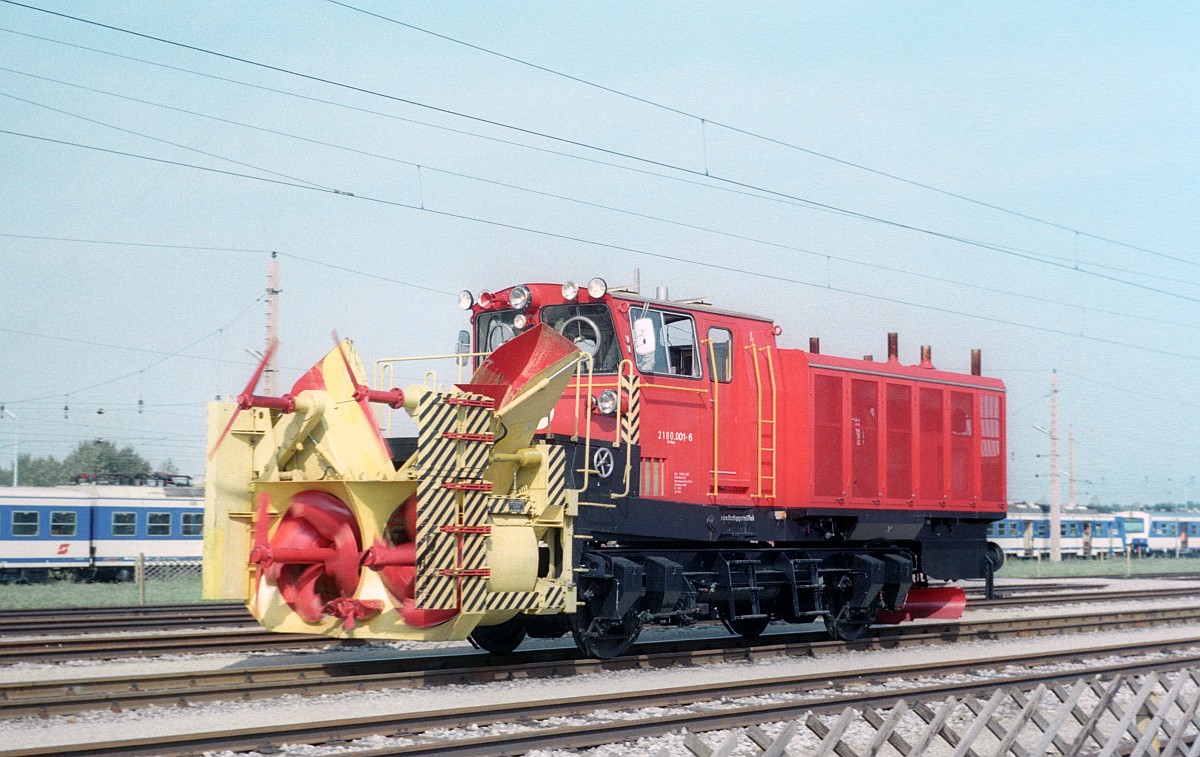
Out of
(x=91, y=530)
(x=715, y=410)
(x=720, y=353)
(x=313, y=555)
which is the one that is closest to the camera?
(x=313, y=555)

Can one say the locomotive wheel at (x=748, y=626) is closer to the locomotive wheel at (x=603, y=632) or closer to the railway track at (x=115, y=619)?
the locomotive wheel at (x=603, y=632)

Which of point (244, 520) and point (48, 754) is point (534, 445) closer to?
point (244, 520)

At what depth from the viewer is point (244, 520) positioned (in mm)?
11711

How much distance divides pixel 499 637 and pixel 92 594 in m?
Result: 17.9

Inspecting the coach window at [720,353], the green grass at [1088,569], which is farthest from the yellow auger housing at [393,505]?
the green grass at [1088,569]

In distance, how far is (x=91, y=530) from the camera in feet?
115

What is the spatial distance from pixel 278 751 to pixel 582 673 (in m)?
4.61

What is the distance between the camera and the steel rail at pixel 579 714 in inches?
309

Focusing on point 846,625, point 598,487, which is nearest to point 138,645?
point 598,487

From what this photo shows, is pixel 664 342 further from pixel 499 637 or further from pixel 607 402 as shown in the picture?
pixel 499 637

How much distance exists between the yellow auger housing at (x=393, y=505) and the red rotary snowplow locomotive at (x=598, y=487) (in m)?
0.02

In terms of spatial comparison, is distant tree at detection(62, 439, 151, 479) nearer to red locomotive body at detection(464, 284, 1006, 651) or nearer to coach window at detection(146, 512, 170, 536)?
coach window at detection(146, 512, 170, 536)

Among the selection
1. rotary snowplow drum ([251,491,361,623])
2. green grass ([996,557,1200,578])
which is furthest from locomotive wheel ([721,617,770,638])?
green grass ([996,557,1200,578])

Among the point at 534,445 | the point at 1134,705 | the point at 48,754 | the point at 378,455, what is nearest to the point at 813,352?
the point at 534,445
